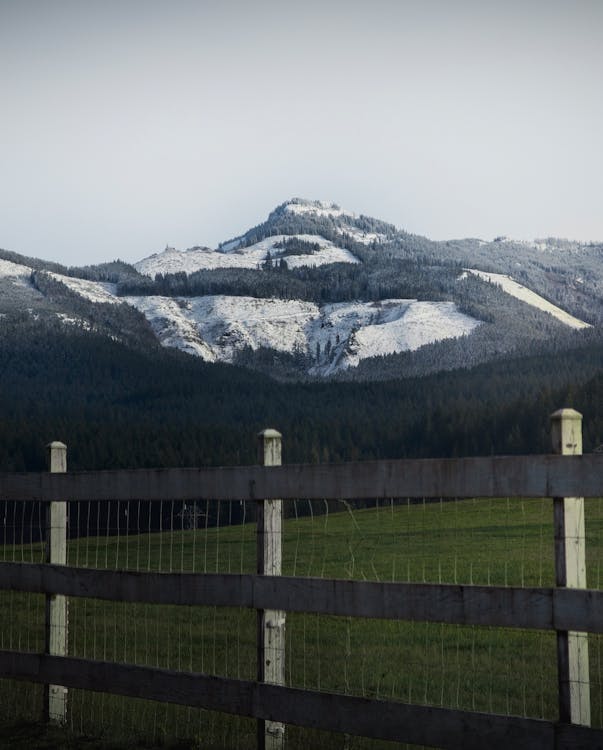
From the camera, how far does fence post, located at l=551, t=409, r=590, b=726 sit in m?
7.71

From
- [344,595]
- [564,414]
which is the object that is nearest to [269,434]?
[344,595]

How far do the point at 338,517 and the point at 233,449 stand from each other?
103014 millimetres

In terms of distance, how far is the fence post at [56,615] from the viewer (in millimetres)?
11156

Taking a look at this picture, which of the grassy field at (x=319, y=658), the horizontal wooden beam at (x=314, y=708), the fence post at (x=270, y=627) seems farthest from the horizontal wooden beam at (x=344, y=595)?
the horizontal wooden beam at (x=314, y=708)

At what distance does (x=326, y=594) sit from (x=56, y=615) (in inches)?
133

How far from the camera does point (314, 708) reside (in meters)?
8.93

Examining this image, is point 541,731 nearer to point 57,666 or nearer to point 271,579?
point 271,579

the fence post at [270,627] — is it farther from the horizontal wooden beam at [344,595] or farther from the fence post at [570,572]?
the fence post at [570,572]

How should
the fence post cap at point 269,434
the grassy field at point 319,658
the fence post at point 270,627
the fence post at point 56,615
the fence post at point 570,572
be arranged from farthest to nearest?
the fence post at point 56,615, the grassy field at point 319,658, the fence post cap at point 269,434, the fence post at point 270,627, the fence post at point 570,572

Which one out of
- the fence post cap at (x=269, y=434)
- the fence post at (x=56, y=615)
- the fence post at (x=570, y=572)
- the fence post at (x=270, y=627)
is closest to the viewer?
the fence post at (x=570, y=572)

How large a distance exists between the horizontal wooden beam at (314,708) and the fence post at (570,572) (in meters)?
0.19

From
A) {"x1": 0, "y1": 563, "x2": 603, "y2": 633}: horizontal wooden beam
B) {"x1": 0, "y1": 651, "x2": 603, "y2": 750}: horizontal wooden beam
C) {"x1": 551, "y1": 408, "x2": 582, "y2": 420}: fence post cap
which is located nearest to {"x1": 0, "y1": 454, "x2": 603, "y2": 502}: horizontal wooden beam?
{"x1": 551, "y1": 408, "x2": 582, "y2": 420}: fence post cap

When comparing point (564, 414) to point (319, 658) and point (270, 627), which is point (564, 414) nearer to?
point (270, 627)

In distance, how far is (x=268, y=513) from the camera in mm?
9523
